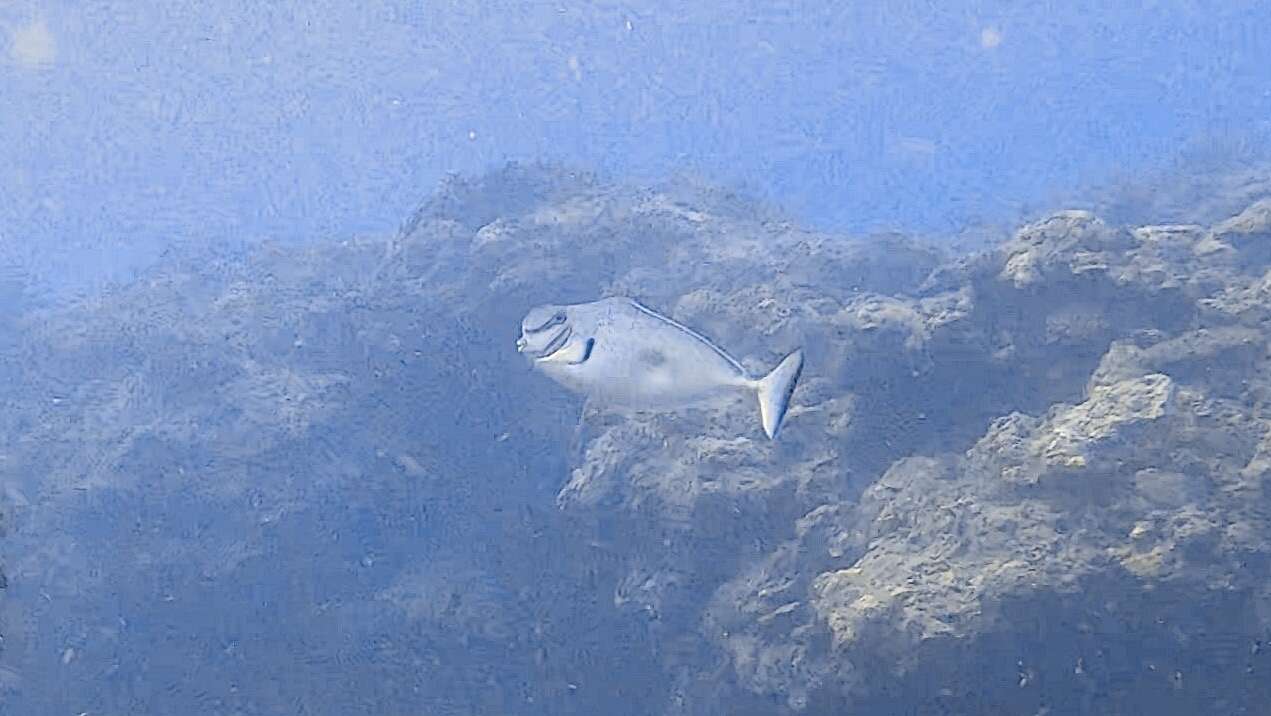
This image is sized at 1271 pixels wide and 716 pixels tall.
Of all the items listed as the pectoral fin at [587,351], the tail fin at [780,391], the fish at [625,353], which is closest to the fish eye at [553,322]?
the fish at [625,353]

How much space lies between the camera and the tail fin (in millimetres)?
3068

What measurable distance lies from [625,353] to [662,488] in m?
3.40

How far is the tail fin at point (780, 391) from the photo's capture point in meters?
3.07

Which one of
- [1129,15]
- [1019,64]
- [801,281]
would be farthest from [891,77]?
[801,281]

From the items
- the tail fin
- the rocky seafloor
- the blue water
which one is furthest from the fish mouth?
the blue water

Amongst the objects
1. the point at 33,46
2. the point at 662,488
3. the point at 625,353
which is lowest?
the point at 33,46

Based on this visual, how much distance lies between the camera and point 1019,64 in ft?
300

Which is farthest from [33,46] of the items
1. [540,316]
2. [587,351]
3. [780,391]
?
[780,391]

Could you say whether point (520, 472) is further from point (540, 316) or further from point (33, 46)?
point (33, 46)

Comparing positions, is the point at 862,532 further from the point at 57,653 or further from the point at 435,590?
the point at 57,653

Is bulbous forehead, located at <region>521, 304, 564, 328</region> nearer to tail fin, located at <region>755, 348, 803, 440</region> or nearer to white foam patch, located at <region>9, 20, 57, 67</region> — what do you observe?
tail fin, located at <region>755, 348, 803, 440</region>

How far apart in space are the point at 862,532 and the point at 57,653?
7.04 m

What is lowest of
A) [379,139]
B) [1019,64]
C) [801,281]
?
[379,139]

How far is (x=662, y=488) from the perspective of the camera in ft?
21.9
